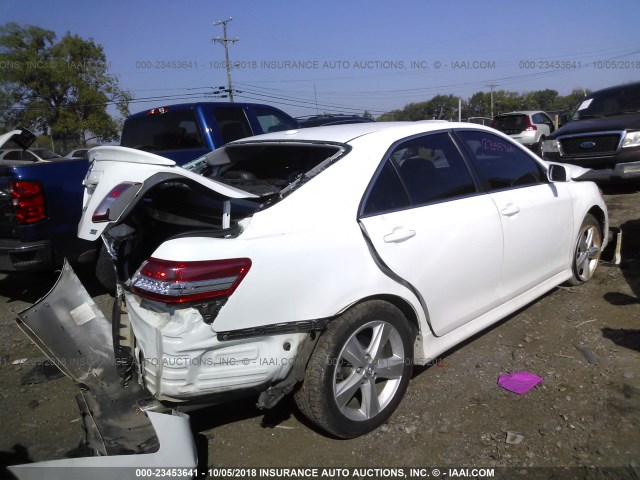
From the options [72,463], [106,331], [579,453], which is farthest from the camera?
[106,331]

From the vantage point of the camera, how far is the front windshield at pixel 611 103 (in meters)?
8.66

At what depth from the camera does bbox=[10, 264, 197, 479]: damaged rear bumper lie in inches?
81.1

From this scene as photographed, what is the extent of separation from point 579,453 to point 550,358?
1047mm

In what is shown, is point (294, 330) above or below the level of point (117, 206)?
below

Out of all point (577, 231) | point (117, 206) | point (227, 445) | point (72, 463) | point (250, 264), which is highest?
point (117, 206)

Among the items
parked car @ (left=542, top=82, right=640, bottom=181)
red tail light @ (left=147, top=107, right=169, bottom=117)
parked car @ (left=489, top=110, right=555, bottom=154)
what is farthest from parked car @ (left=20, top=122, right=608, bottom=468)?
parked car @ (left=489, top=110, right=555, bottom=154)

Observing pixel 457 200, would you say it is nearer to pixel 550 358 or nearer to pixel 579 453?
pixel 550 358

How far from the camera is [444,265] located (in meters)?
2.96

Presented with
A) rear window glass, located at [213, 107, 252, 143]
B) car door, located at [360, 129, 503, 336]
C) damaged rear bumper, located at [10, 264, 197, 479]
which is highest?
rear window glass, located at [213, 107, 252, 143]

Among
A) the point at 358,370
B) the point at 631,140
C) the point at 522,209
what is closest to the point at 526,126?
the point at 631,140

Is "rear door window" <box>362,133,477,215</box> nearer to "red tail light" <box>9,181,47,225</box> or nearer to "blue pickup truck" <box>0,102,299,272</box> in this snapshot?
"blue pickup truck" <box>0,102,299,272</box>

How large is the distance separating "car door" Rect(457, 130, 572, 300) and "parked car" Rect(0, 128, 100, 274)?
11.1ft

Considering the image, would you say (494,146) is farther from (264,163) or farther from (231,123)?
(231,123)

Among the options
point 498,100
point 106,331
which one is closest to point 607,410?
point 106,331
